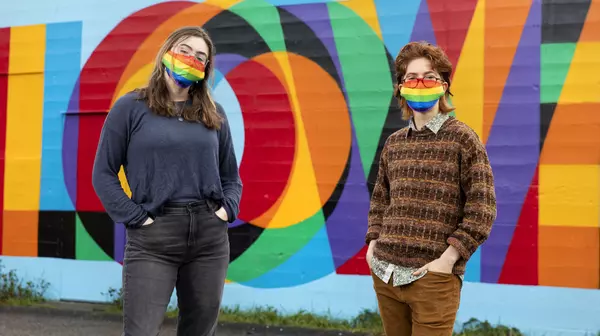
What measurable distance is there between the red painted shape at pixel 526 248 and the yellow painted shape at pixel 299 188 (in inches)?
61.3

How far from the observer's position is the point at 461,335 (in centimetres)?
448

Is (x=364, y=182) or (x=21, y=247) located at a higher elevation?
(x=364, y=182)

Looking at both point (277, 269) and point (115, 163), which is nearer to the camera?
point (115, 163)

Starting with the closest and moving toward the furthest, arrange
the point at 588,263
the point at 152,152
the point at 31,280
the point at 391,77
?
the point at 152,152 → the point at 588,263 → the point at 391,77 → the point at 31,280

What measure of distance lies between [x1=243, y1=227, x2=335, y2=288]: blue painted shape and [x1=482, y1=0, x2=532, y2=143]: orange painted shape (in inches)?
61.2

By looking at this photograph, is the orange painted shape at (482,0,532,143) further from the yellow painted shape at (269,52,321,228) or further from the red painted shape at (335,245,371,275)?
the yellow painted shape at (269,52,321,228)

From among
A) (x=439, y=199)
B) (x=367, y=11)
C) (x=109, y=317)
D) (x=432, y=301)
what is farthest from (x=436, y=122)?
(x=109, y=317)

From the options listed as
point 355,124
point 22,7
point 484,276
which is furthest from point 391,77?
point 22,7

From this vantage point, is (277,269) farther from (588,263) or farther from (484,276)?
(588,263)

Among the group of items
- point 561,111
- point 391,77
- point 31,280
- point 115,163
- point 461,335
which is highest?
point 391,77

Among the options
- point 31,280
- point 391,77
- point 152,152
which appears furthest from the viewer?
point 31,280

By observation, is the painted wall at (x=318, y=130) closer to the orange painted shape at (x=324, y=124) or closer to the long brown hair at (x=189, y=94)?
the orange painted shape at (x=324, y=124)

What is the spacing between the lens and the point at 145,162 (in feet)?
8.17

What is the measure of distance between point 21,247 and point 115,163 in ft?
12.2
